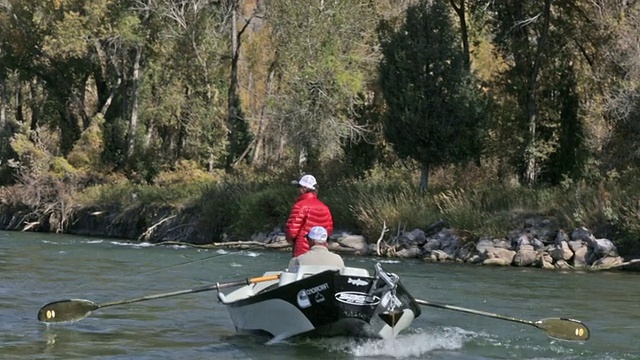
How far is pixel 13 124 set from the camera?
2201 inches

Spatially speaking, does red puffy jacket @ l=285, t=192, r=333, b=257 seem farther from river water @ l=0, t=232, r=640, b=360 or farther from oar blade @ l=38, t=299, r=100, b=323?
oar blade @ l=38, t=299, r=100, b=323

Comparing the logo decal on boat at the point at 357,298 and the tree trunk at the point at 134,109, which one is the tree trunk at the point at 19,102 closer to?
the tree trunk at the point at 134,109

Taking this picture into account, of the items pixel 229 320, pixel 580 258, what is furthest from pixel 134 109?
pixel 229 320

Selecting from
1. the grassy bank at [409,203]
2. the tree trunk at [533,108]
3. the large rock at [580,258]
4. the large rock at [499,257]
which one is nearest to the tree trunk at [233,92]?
the grassy bank at [409,203]

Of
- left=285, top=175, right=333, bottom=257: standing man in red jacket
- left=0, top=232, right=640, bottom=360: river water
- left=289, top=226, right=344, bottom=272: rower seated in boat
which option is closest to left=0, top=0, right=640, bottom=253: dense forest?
left=0, top=232, right=640, bottom=360: river water

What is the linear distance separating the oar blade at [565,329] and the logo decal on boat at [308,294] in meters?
3.16

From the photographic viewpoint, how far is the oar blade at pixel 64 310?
13406 millimetres

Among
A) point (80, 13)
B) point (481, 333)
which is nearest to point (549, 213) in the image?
point (481, 333)

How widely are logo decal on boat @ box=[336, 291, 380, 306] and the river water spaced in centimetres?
74

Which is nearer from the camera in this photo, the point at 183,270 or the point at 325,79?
the point at 183,270

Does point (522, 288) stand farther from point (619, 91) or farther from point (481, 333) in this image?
point (619, 91)

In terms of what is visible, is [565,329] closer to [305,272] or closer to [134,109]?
[305,272]

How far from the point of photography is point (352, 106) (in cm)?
3681

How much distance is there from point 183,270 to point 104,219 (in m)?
18.5
